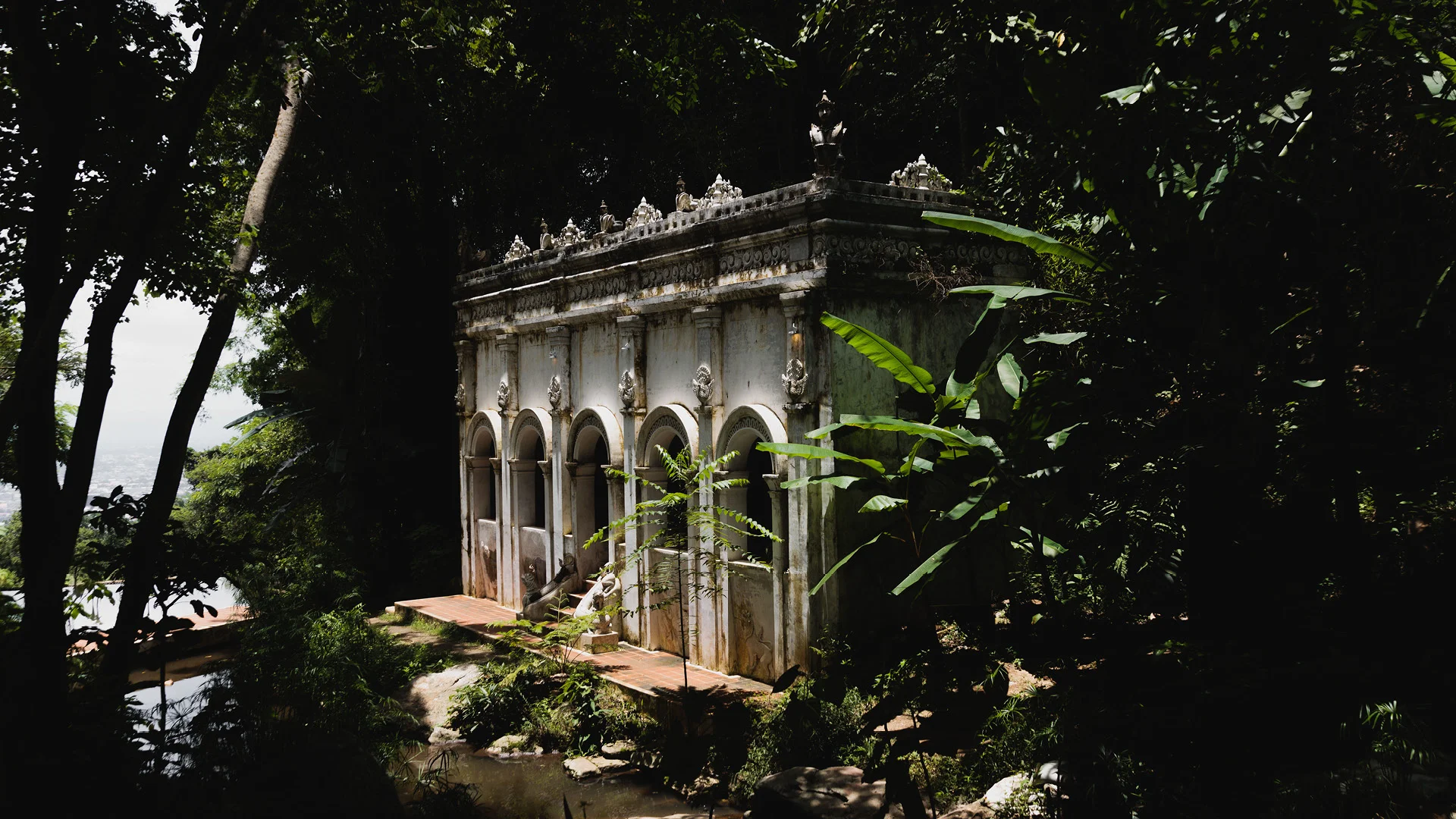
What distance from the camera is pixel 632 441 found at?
461 inches

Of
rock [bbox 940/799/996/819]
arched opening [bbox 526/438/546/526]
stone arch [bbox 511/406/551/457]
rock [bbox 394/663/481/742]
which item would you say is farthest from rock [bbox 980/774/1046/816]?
arched opening [bbox 526/438/546/526]

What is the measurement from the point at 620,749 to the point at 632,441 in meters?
3.66

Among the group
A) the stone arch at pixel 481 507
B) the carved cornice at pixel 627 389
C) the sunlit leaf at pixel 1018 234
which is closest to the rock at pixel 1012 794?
the sunlit leaf at pixel 1018 234

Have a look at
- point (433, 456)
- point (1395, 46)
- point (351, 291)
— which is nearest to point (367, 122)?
point (351, 291)

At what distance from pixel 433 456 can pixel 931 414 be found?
14250 millimetres

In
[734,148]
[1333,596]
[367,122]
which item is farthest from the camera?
[734,148]

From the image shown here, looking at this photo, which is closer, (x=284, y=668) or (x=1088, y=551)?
(x=1088, y=551)

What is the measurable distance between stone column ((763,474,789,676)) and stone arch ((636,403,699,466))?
4.55ft

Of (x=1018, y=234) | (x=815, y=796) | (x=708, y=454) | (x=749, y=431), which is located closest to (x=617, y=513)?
(x=708, y=454)

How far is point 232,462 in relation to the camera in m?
19.8

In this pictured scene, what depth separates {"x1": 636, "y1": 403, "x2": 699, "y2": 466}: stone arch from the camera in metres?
10.8

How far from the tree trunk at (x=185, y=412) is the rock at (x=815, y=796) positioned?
11.8 feet

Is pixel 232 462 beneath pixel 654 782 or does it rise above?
above

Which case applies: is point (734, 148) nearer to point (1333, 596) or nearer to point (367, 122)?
point (367, 122)
